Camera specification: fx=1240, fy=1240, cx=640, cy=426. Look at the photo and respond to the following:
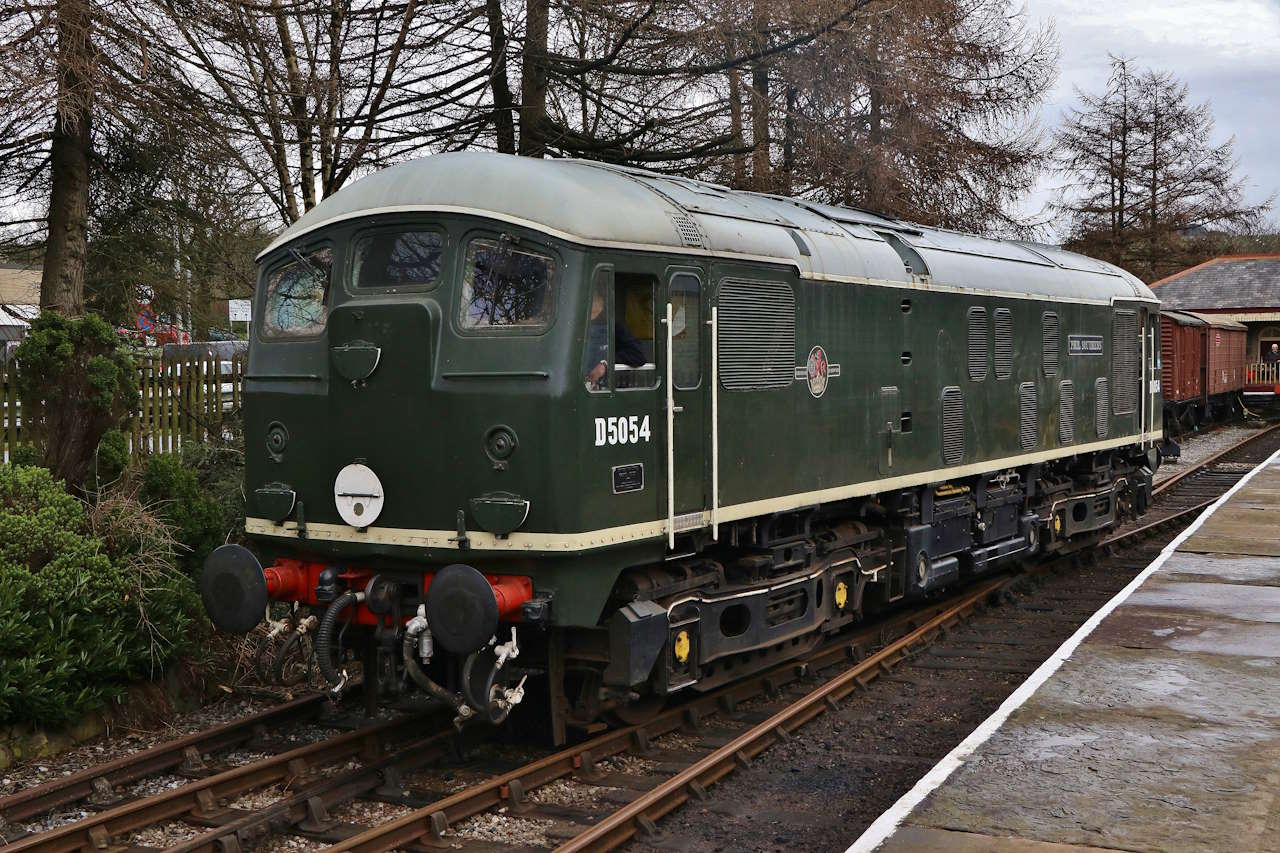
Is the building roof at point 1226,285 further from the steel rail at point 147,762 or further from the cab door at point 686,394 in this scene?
the steel rail at point 147,762

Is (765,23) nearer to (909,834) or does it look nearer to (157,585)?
(157,585)

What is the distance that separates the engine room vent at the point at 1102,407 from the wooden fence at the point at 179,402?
9344 mm

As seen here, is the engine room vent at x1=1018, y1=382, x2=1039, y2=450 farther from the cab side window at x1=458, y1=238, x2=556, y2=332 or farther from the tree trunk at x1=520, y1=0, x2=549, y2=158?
the cab side window at x1=458, y1=238, x2=556, y2=332

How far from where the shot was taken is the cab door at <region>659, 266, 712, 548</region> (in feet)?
23.9

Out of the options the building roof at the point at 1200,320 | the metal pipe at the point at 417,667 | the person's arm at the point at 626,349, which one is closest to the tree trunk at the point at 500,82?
the person's arm at the point at 626,349

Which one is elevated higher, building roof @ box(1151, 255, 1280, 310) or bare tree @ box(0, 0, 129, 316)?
building roof @ box(1151, 255, 1280, 310)

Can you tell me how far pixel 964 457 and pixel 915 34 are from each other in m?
6.35

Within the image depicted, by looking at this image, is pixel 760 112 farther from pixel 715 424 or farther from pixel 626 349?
pixel 626 349

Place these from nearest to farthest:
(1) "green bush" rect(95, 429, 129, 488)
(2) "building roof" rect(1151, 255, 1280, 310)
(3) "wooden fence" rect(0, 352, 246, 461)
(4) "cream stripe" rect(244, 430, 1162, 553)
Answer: (4) "cream stripe" rect(244, 430, 1162, 553), (1) "green bush" rect(95, 429, 129, 488), (3) "wooden fence" rect(0, 352, 246, 461), (2) "building roof" rect(1151, 255, 1280, 310)

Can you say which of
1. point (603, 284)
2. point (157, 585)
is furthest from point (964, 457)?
point (157, 585)

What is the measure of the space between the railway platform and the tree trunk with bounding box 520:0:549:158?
733 centimetres

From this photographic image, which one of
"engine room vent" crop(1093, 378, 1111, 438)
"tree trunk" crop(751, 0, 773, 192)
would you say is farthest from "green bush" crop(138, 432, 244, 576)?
"engine room vent" crop(1093, 378, 1111, 438)

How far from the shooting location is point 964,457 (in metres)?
11.4

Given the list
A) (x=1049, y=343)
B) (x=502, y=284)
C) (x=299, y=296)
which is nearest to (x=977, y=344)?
(x=1049, y=343)
